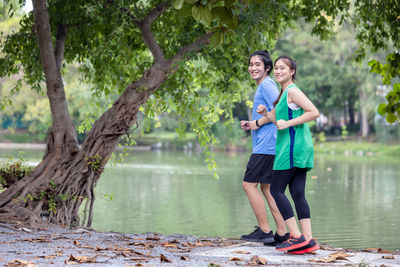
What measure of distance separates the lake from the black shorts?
9.60 ft

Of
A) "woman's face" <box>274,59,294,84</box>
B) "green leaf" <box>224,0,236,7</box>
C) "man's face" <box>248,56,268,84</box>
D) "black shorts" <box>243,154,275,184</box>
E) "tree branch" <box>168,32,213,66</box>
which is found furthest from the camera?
"tree branch" <box>168,32,213,66</box>

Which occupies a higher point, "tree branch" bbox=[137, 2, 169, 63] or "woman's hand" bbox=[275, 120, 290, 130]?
"tree branch" bbox=[137, 2, 169, 63]

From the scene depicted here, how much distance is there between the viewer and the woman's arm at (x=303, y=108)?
481 centimetres

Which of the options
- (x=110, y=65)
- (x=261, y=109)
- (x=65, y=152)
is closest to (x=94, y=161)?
(x=65, y=152)

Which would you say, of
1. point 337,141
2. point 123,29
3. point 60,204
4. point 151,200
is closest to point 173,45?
point 123,29

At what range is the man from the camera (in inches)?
222

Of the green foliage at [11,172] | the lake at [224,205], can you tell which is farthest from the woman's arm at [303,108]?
the green foliage at [11,172]

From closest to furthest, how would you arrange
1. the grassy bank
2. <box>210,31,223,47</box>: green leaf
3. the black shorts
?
<box>210,31,223,47</box>: green leaf < the black shorts < the grassy bank

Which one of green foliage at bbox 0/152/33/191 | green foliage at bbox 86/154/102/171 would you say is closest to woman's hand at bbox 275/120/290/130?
green foliage at bbox 86/154/102/171

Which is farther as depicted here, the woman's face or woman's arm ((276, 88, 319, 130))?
the woman's face

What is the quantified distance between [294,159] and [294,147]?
4.0 inches

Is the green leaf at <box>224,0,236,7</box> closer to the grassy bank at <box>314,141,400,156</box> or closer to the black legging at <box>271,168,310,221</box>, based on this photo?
the black legging at <box>271,168,310,221</box>

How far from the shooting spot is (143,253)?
4816mm

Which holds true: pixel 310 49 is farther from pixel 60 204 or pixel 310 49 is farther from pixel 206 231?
pixel 60 204
